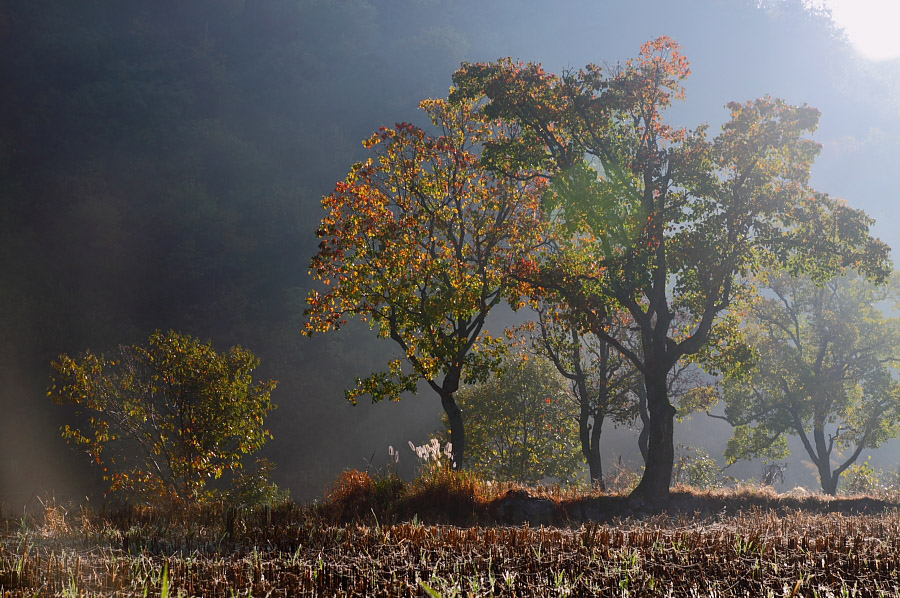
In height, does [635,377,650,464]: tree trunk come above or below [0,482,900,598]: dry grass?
above

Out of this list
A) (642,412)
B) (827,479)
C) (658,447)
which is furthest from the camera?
(827,479)

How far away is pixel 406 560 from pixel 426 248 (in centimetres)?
1541

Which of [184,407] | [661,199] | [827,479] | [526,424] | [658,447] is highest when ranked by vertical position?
[661,199]

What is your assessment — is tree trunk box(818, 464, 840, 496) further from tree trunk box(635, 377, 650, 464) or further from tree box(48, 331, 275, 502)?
tree box(48, 331, 275, 502)

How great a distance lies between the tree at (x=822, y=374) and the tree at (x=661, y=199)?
53.2 feet

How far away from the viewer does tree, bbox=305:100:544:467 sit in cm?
1722

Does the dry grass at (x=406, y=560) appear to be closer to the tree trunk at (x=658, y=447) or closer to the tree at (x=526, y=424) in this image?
the tree trunk at (x=658, y=447)

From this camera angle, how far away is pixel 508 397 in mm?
33938

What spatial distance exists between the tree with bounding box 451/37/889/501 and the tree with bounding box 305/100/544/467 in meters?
2.31

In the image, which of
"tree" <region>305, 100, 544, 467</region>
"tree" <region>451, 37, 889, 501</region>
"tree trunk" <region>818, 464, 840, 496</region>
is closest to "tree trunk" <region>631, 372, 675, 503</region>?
"tree" <region>451, 37, 889, 501</region>

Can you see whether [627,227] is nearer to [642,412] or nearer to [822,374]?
[642,412]

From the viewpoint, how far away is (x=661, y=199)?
16672 millimetres

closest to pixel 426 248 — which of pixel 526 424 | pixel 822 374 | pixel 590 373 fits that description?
pixel 590 373

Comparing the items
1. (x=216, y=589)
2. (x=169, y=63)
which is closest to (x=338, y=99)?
(x=169, y=63)
